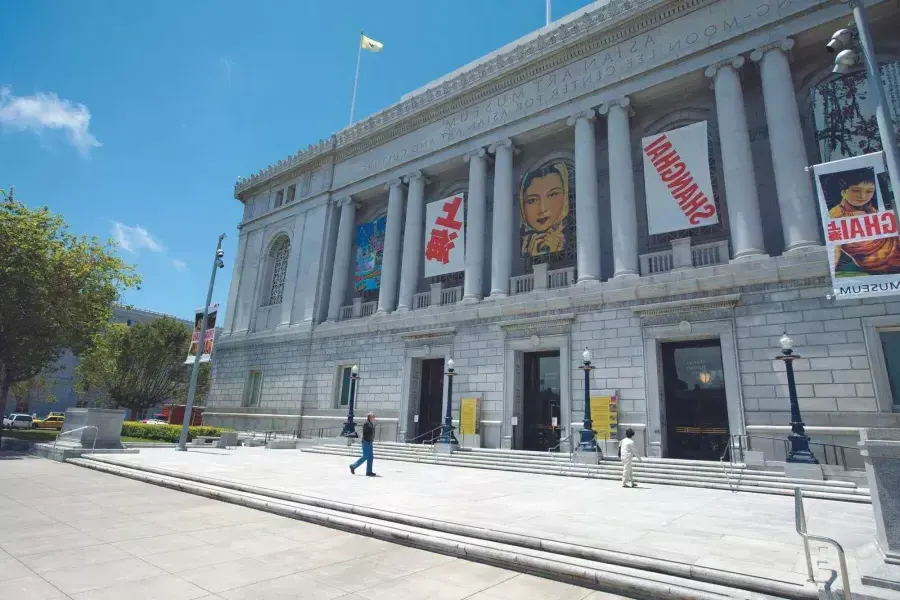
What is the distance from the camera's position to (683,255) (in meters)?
20.0

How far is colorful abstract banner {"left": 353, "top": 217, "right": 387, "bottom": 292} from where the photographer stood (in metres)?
31.1

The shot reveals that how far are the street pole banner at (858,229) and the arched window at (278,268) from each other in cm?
3198

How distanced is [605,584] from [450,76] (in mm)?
33678

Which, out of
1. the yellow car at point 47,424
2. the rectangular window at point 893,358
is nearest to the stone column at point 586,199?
the rectangular window at point 893,358

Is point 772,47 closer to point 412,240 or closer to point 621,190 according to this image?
point 621,190

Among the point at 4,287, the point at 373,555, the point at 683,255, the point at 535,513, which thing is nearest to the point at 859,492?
the point at 535,513

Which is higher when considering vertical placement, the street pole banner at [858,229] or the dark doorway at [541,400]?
the street pole banner at [858,229]

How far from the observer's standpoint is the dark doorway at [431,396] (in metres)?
26.4

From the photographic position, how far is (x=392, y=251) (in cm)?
3002

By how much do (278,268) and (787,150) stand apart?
105 feet

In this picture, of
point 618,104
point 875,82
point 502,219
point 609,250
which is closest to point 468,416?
point 502,219

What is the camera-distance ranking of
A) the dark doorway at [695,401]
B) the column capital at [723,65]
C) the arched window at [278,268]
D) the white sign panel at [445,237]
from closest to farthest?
the dark doorway at [695,401] < the column capital at [723,65] < the white sign panel at [445,237] < the arched window at [278,268]

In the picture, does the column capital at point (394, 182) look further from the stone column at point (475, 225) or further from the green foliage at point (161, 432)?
the green foliage at point (161, 432)

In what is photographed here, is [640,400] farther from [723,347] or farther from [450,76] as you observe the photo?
[450,76]
